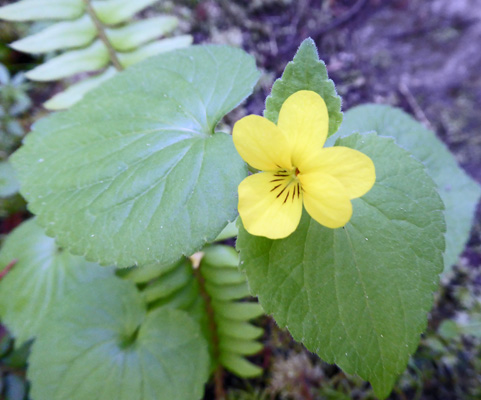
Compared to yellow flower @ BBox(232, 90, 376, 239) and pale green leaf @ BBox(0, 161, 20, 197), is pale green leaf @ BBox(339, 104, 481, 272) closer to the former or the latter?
yellow flower @ BBox(232, 90, 376, 239)

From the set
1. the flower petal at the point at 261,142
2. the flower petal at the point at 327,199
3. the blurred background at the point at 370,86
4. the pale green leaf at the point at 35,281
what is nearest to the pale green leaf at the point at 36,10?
the blurred background at the point at 370,86

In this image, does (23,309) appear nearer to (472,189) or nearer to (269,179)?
(269,179)

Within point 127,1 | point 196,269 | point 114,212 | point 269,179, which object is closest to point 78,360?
point 196,269

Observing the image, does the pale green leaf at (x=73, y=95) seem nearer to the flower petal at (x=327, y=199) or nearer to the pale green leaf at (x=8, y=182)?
the pale green leaf at (x=8, y=182)

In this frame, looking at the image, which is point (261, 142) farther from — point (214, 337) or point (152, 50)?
point (152, 50)

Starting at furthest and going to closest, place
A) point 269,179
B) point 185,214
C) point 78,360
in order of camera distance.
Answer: point 78,360, point 185,214, point 269,179
